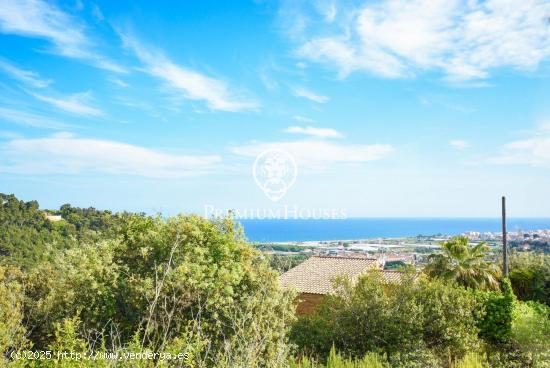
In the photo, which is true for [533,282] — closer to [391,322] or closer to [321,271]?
[321,271]

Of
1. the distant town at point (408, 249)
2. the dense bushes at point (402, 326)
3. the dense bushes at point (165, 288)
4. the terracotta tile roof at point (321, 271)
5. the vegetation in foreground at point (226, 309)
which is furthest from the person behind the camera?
the distant town at point (408, 249)

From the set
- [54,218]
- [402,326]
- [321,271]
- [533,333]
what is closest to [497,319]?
[533,333]

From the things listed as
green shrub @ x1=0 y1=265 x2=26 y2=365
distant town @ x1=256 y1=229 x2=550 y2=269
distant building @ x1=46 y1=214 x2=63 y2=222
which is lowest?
distant town @ x1=256 y1=229 x2=550 y2=269

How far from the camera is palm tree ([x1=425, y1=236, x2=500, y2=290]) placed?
17.7 metres

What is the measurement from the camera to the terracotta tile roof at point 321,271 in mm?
20828

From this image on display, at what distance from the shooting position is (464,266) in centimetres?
1800

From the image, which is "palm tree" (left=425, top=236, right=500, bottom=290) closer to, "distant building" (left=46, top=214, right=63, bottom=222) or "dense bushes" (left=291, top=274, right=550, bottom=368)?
"dense bushes" (left=291, top=274, right=550, bottom=368)

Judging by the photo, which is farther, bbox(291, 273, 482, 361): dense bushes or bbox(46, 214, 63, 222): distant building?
bbox(46, 214, 63, 222): distant building

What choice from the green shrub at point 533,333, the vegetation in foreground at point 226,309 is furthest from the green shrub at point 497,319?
the green shrub at point 533,333

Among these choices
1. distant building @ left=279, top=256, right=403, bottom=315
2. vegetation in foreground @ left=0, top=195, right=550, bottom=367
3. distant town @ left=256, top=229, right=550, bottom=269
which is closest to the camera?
vegetation in foreground @ left=0, top=195, right=550, bottom=367

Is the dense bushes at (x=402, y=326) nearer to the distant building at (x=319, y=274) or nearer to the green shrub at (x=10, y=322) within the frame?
the green shrub at (x=10, y=322)

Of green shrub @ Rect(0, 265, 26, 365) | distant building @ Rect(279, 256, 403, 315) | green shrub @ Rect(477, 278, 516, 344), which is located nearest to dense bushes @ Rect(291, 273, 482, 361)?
green shrub @ Rect(477, 278, 516, 344)

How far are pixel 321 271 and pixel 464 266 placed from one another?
7.25m

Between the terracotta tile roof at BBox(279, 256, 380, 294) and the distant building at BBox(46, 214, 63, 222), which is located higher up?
the distant building at BBox(46, 214, 63, 222)
